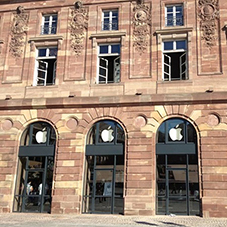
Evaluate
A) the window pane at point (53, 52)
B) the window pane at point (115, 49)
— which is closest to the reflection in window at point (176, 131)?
the window pane at point (115, 49)

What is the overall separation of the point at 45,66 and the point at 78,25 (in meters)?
2.94

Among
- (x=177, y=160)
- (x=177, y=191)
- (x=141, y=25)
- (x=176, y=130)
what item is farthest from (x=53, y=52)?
(x=177, y=191)

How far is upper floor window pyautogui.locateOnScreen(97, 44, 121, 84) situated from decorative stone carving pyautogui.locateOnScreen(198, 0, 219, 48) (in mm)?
4591

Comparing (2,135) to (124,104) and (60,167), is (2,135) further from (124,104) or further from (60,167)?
(124,104)

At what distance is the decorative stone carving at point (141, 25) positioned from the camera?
17530 mm

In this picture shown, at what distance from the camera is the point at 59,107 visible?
17203 millimetres

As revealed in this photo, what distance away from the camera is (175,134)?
52.9ft

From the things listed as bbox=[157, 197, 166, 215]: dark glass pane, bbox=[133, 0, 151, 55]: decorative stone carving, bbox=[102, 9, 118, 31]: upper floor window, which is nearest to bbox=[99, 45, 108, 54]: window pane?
bbox=[102, 9, 118, 31]: upper floor window

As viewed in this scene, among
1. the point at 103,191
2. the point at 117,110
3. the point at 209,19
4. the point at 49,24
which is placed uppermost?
the point at 49,24

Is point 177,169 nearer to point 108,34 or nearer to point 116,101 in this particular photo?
point 116,101

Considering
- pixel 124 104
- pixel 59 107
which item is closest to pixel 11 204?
pixel 59 107

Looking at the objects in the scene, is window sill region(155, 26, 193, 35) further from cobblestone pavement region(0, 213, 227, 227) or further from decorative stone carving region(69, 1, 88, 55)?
cobblestone pavement region(0, 213, 227, 227)

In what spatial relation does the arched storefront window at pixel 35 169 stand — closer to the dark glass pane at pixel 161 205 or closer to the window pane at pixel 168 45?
the dark glass pane at pixel 161 205

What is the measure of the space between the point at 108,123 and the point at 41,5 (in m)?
8.20
